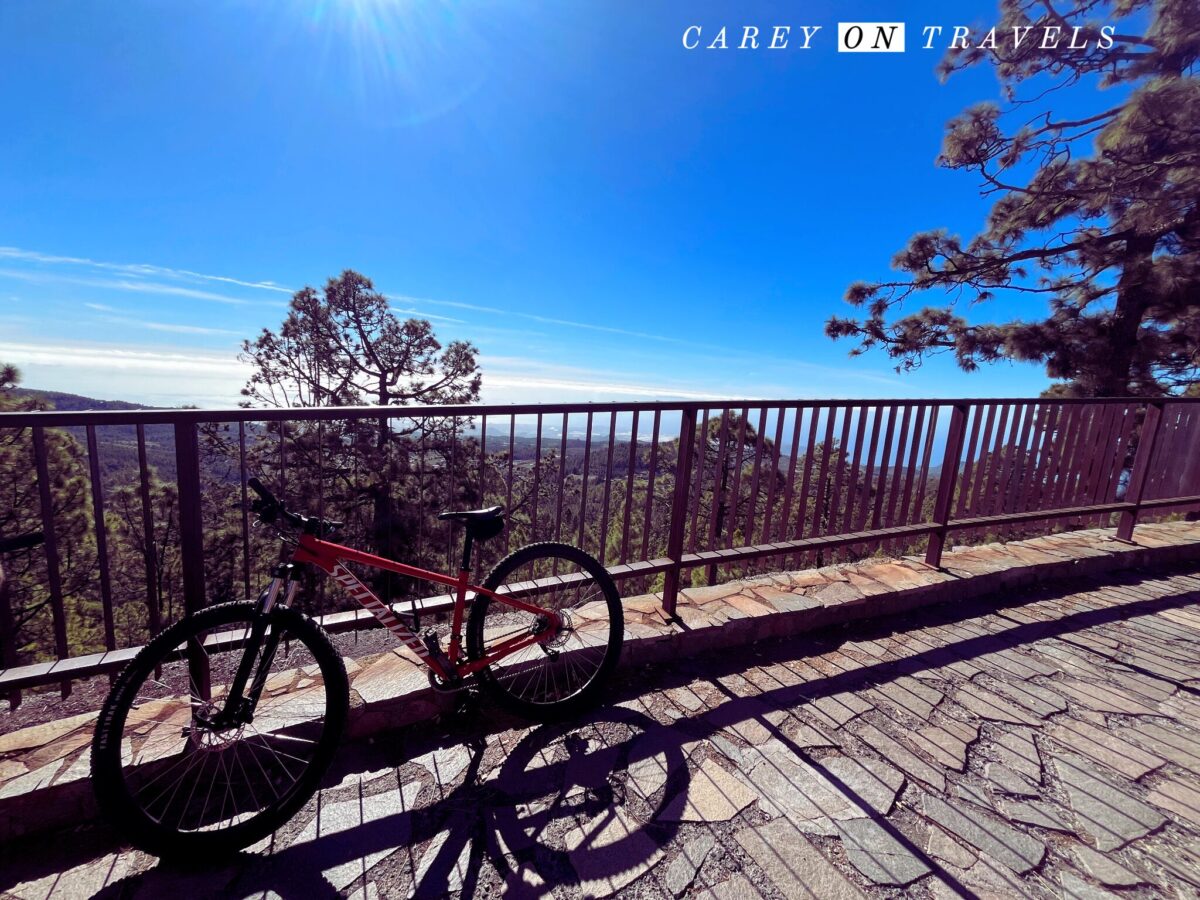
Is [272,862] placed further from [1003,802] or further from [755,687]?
[1003,802]

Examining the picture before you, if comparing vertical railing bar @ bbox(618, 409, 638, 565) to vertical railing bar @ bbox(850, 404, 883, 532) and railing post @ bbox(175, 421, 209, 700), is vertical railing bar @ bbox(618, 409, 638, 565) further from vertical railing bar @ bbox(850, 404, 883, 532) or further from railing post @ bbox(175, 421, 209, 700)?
railing post @ bbox(175, 421, 209, 700)

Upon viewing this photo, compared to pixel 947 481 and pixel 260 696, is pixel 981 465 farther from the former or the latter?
pixel 260 696

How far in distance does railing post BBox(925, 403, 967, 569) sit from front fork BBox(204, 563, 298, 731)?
4123mm

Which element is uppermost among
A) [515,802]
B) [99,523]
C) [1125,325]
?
[1125,325]

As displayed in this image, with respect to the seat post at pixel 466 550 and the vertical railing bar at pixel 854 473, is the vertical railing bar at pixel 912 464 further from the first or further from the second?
the seat post at pixel 466 550

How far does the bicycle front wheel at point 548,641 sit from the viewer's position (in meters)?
2.17

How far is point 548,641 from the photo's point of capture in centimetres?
232

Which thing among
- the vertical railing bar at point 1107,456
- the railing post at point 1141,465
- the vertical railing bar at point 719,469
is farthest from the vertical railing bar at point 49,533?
→ the railing post at point 1141,465

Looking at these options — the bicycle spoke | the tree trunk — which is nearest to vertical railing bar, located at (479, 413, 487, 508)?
the bicycle spoke

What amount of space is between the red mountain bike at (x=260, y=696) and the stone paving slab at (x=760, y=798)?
138mm

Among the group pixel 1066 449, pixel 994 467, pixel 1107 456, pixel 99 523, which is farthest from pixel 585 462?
pixel 1107 456

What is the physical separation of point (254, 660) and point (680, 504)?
2.00m

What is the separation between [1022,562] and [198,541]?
5.31 metres

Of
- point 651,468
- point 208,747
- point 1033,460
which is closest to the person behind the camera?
point 208,747
